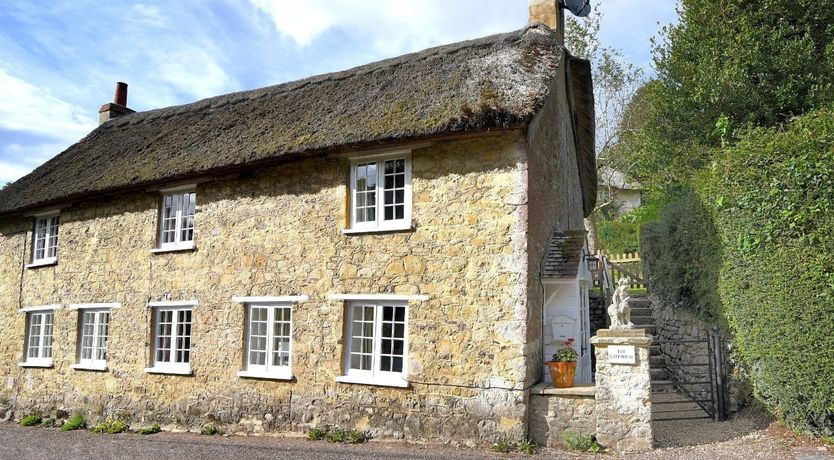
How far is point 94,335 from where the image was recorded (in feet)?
43.6

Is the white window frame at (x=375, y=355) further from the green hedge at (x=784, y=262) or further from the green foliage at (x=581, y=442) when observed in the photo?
the green hedge at (x=784, y=262)

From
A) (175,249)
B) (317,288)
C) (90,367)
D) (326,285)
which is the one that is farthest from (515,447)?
(90,367)

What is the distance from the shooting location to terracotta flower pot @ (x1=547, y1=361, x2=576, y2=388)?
895 cm

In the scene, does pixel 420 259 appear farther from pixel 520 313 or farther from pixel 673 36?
pixel 673 36

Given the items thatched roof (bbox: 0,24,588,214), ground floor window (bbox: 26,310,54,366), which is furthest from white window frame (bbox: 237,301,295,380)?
ground floor window (bbox: 26,310,54,366)

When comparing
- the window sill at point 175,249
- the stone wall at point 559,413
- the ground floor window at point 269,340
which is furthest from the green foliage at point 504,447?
the window sill at point 175,249

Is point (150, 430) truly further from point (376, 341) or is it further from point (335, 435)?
point (376, 341)

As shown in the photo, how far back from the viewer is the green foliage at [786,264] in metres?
7.28

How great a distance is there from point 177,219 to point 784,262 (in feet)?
35.4

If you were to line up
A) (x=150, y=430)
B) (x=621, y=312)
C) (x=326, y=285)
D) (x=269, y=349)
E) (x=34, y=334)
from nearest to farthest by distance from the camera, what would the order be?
1. (x=621, y=312)
2. (x=326, y=285)
3. (x=269, y=349)
4. (x=150, y=430)
5. (x=34, y=334)

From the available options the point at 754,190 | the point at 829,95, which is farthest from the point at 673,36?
the point at 754,190

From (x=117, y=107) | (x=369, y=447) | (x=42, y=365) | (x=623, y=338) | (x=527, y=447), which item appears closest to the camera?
(x=623, y=338)

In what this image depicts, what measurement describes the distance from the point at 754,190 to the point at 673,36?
1129 cm

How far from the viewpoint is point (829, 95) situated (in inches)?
562
